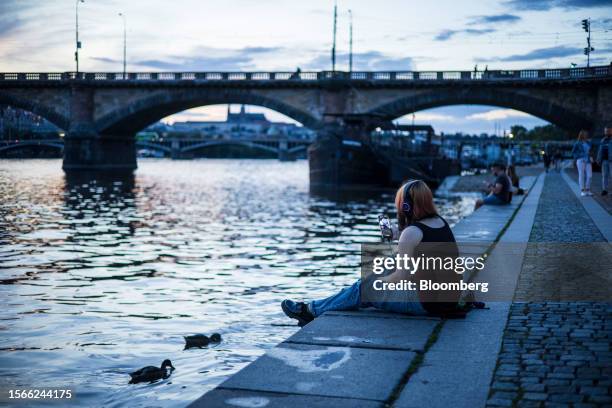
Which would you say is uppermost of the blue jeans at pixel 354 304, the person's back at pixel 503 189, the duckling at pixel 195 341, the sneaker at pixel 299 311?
the person's back at pixel 503 189

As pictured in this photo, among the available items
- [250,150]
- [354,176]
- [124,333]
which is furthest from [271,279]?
[250,150]

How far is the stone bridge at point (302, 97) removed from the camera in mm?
57125

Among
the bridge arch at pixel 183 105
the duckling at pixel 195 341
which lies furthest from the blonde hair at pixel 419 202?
the bridge arch at pixel 183 105

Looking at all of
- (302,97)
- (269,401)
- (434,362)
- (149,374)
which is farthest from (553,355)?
(302,97)

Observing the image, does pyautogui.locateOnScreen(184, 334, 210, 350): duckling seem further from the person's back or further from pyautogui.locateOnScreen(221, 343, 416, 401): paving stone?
the person's back

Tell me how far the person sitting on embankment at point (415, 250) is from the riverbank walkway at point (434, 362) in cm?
12

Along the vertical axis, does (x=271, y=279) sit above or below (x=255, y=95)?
below

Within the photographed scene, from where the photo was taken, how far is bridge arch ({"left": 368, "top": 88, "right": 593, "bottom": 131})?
5803cm

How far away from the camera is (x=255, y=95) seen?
2608 inches

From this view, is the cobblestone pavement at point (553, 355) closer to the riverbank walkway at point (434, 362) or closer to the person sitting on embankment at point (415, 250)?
the riverbank walkway at point (434, 362)

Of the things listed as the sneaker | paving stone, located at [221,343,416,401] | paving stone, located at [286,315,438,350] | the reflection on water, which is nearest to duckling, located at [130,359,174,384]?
the reflection on water

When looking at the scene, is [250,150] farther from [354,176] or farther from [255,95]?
[354,176]

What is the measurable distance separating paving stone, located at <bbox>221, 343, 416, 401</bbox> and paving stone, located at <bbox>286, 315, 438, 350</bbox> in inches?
6.3

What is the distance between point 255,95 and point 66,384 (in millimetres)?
60339
